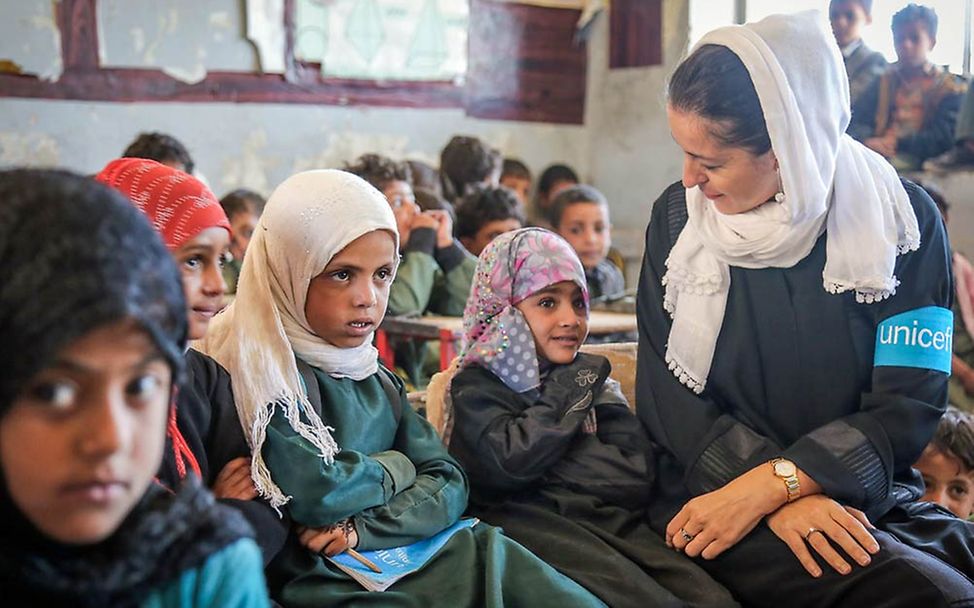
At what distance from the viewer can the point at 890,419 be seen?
6.69 feet

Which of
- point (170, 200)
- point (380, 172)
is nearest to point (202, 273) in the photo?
point (170, 200)

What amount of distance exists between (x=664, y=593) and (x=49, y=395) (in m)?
1.32

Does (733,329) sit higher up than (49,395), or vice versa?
(49,395)

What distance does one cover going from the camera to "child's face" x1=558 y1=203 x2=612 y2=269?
16.6ft

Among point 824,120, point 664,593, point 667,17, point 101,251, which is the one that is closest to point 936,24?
point 667,17

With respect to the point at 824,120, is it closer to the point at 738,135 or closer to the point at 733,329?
the point at 738,135

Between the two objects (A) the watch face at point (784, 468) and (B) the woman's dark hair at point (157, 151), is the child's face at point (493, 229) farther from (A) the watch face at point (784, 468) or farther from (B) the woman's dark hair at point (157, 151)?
(A) the watch face at point (784, 468)

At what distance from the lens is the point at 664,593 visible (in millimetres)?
2023

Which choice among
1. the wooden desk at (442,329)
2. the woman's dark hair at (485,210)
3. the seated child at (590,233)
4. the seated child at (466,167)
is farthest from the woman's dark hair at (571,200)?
the wooden desk at (442,329)

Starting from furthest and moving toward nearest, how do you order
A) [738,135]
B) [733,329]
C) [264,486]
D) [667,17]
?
1. [667,17]
2. [733,329]
3. [738,135]
4. [264,486]

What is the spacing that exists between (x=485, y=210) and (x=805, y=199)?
290 cm

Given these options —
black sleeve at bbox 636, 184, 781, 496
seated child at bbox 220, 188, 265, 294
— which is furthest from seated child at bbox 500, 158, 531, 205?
black sleeve at bbox 636, 184, 781, 496

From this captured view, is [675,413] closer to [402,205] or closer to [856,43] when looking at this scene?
[402,205]

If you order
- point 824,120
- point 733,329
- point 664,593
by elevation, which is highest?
point 824,120
